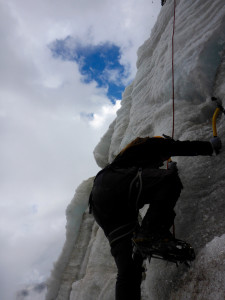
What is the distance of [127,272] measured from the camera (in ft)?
9.49

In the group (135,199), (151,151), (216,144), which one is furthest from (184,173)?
(135,199)

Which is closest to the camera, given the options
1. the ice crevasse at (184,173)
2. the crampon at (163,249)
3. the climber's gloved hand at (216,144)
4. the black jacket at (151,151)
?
the crampon at (163,249)

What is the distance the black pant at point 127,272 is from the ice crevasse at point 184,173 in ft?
1.93

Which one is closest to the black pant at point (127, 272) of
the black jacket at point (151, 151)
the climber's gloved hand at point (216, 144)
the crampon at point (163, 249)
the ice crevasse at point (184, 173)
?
the crampon at point (163, 249)

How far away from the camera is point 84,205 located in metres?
10.7

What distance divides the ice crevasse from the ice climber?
58 centimetres

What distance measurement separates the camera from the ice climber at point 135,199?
2.77 meters

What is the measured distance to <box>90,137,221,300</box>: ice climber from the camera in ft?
9.10

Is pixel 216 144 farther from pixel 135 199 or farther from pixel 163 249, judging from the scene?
pixel 163 249

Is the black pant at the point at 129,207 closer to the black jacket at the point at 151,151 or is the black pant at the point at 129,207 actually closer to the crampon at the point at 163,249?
the crampon at the point at 163,249

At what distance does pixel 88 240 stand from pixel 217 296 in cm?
805

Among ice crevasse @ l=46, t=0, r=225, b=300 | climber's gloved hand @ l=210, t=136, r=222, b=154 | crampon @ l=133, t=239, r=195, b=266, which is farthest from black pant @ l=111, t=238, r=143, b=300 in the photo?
climber's gloved hand @ l=210, t=136, r=222, b=154

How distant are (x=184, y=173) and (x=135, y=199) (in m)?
1.50

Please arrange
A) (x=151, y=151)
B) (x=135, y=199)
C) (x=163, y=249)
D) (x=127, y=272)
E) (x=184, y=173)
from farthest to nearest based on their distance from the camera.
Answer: (x=184, y=173)
(x=151, y=151)
(x=135, y=199)
(x=127, y=272)
(x=163, y=249)
